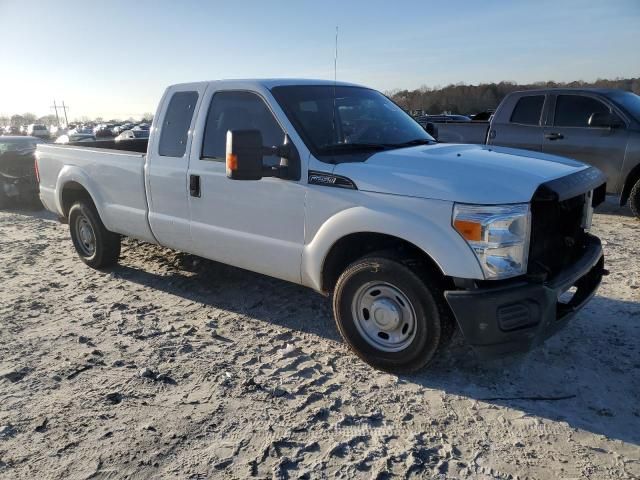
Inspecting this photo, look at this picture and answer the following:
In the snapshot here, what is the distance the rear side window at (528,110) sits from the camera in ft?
27.1

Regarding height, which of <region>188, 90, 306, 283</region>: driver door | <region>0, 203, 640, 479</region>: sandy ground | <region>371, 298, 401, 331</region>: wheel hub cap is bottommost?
<region>0, 203, 640, 479</region>: sandy ground

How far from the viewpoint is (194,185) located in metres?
4.27

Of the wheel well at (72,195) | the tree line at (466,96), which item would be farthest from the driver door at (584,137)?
the tree line at (466,96)

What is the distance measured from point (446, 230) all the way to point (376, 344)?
0.99 metres

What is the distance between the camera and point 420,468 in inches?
100

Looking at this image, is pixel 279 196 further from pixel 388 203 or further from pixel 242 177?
pixel 388 203

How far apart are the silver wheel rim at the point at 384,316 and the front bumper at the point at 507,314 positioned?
39 centimetres

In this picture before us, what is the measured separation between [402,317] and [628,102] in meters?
6.48

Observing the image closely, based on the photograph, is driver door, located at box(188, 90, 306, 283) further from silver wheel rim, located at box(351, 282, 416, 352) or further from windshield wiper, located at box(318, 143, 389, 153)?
silver wheel rim, located at box(351, 282, 416, 352)

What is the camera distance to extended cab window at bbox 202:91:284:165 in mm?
3852

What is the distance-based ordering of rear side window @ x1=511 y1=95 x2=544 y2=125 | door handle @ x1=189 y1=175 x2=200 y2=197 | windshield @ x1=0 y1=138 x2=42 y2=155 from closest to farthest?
door handle @ x1=189 y1=175 x2=200 y2=197 < rear side window @ x1=511 y1=95 x2=544 y2=125 < windshield @ x1=0 y1=138 x2=42 y2=155

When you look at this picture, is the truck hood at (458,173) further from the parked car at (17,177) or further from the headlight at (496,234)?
the parked car at (17,177)

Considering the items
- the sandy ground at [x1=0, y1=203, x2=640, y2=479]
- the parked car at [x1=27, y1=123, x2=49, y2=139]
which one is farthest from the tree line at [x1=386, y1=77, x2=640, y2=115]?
the sandy ground at [x1=0, y1=203, x2=640, y2=479]

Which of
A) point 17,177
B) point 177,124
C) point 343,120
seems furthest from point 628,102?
point 17,177
